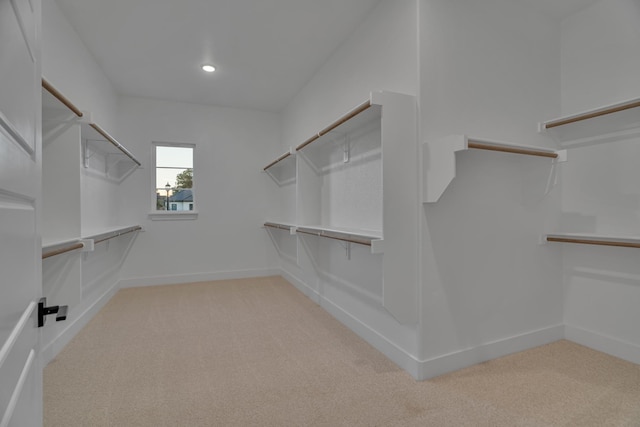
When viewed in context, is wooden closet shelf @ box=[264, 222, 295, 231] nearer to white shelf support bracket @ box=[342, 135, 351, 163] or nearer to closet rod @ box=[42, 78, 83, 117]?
white shelf support bracket @ box=[342, 135, 351, 163]

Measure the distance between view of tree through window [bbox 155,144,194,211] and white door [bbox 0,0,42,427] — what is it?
377 cm

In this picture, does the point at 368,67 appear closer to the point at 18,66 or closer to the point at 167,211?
the point at 18,66

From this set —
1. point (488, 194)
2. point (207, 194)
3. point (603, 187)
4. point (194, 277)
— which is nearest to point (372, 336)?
point (488, 194)

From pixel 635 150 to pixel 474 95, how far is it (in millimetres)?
1106

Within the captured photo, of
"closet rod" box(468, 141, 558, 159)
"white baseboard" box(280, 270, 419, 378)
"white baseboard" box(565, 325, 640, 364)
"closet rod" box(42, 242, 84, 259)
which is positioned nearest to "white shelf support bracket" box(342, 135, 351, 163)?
"closet rod" box(468, 141, 558, 159)

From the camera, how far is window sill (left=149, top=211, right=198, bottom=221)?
14.0 ft

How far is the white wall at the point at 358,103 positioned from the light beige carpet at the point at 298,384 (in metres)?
0.19

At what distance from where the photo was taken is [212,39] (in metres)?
2.79

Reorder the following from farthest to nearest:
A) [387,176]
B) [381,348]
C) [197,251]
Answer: [197,251]
[381,348]
[387,176]

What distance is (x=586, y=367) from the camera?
202 centimetres

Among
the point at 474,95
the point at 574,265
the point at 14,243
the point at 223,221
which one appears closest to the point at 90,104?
the point at 223,221

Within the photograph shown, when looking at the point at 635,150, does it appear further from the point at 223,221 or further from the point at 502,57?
the point at 223,221

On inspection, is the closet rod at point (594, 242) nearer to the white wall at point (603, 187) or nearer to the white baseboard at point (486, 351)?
the white wall at point (603, 187)

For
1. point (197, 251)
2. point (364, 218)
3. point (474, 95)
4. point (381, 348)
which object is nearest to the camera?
point (474, 95)
